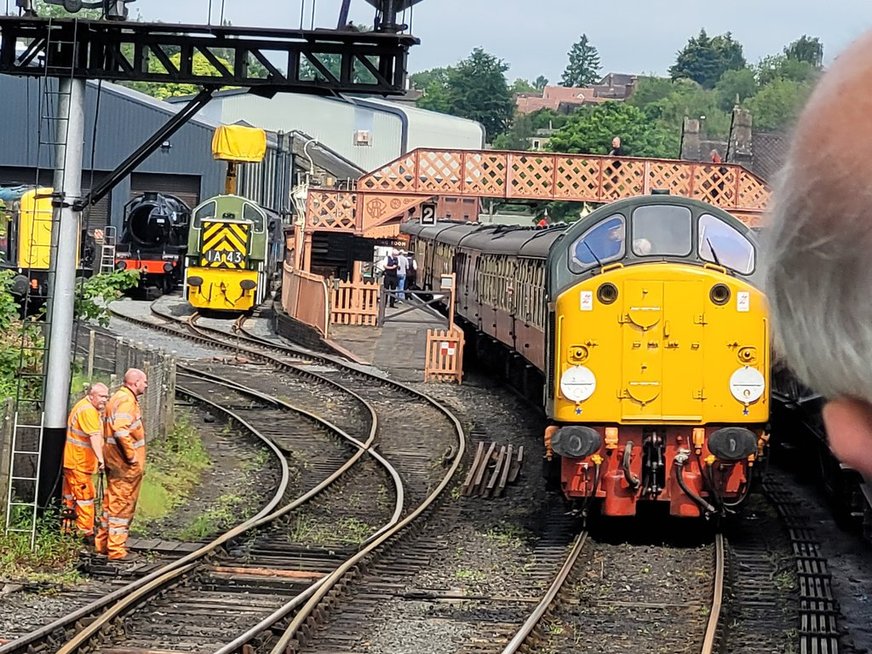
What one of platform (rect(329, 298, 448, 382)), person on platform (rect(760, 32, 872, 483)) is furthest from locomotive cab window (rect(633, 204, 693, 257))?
platform (rect(329, 298, 448, 382))

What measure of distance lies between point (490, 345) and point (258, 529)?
12.5 meters

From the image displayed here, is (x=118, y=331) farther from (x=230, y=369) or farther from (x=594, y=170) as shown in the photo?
(x=594, y=170)

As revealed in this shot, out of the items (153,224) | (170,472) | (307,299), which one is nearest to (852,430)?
(170,472)

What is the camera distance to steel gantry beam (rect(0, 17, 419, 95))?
1122 centimetres

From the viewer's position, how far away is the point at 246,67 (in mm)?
11664

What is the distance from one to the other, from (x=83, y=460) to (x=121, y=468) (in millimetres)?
385

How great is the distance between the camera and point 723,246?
39.8 feet

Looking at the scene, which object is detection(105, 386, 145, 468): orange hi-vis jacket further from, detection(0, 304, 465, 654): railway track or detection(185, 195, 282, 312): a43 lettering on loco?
detection(185, 195, 282, 312): a43 lettering on loco

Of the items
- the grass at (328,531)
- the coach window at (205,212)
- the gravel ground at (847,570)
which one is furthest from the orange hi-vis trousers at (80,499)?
the coach window at (205,212)

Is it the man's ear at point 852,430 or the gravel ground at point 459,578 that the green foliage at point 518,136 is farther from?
the man's ear at point 852,430

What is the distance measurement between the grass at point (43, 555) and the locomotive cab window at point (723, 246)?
564 centimetres

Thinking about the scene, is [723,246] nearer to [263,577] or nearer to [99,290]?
[263,577]

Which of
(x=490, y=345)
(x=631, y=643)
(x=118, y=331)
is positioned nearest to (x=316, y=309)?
(x=118, y=331)

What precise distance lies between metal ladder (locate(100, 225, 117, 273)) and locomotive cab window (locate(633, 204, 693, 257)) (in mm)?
23575
